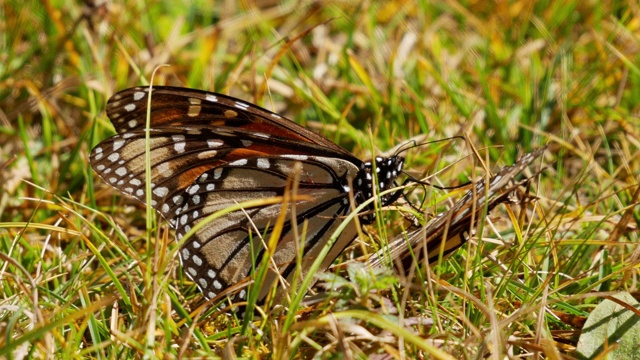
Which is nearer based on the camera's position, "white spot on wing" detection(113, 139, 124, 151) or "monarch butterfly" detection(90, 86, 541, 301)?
"monarch butterfly" detection(90, 86, 541, 301)

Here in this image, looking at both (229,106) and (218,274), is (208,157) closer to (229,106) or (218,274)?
(229,106)

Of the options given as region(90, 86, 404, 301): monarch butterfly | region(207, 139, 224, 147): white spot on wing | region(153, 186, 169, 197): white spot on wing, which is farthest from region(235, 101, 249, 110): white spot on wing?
region(153, 186, 169, 197): white spot on wing

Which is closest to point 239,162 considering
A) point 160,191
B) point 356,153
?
point 160,191

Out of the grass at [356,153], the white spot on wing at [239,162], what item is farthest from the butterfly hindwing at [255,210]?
the grass at [356,153]

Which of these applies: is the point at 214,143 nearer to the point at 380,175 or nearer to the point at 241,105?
the point at 241,105

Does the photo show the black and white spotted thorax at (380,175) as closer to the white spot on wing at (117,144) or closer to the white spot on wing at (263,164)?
the white spot on wing at (263,164)

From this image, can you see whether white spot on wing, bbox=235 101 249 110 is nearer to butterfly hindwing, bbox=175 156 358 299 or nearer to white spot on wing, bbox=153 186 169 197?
butterfly hindwing, bbox=175 156 358 299
